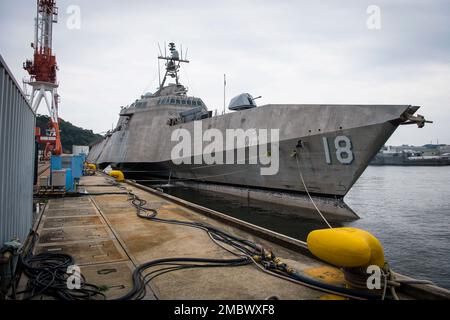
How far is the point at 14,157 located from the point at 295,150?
9330 millimetres

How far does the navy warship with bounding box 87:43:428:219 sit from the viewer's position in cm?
944

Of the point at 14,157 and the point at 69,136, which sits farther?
the point at 69,136

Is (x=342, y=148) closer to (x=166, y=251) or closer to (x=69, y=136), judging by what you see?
(x=166, y=251)

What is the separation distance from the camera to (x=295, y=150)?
11.2 m

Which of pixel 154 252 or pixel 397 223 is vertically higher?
pixel 154 252

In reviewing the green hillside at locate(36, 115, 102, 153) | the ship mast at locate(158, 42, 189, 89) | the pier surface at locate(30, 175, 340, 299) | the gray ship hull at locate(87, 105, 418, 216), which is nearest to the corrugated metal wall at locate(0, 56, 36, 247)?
the pier surface at locate(30, 175, 340, 299)

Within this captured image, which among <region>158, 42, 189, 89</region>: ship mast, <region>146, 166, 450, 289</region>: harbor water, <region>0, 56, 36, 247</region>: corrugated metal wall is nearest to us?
<region>0, 56, 36, 247</region>: corrugated metal wall

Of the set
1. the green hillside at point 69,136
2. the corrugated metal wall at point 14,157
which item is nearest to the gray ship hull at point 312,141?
the corrugated metal wall at point 14,157

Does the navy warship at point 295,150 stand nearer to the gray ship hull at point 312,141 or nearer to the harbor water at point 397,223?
the gray ship hull at point 312,141

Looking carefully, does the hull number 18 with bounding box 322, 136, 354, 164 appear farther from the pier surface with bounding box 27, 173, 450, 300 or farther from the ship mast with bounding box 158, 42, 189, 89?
the ship mast with bounding box 158, 42, 189, 89

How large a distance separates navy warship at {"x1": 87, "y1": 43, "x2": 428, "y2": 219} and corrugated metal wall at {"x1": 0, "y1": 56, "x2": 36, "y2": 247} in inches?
277

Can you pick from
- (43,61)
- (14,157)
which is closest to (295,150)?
(14,157)

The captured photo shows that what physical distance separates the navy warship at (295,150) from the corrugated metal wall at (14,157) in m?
7.03
